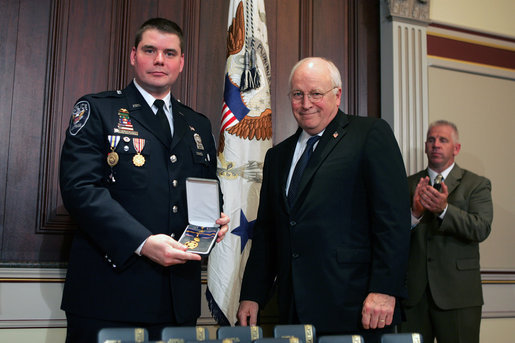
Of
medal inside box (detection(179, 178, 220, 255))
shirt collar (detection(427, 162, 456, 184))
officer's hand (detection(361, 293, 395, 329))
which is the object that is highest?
shirt collar (detection(427, 162, 456, 184))

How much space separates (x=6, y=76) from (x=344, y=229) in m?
2.35

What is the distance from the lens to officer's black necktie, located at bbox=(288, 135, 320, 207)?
2.24 meters

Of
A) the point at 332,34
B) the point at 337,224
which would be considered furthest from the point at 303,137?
the point at 332,34

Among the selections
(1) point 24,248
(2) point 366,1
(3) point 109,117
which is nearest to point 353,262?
(3) point 109,117

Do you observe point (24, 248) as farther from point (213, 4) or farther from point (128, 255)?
point (213, 4)

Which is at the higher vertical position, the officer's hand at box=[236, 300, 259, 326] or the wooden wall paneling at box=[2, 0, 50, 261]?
the wooden wall paneling at box=[2, 0, 50, 261]

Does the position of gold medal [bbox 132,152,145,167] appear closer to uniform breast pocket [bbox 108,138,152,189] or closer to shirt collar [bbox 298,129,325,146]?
uniform breast pocket [bbox 108,138,152,189]

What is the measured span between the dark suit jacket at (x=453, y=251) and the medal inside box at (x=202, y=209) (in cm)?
171

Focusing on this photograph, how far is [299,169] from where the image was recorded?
2281 millimetres

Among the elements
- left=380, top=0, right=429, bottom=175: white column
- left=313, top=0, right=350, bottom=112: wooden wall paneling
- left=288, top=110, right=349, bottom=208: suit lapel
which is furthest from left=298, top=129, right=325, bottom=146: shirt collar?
left=380, top=0, right=429, bottom=175: white column

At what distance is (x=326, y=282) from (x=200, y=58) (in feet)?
7.10

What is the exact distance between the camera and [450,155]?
3508 mm

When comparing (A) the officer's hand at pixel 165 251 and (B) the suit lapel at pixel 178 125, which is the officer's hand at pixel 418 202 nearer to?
(B) the suit lapel at pixel 178 125

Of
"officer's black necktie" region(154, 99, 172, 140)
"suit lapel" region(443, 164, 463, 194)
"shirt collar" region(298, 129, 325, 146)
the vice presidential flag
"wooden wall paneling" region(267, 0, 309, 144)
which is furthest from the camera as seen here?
"wooden wall paneling" region(267, 0, 309, 144)
